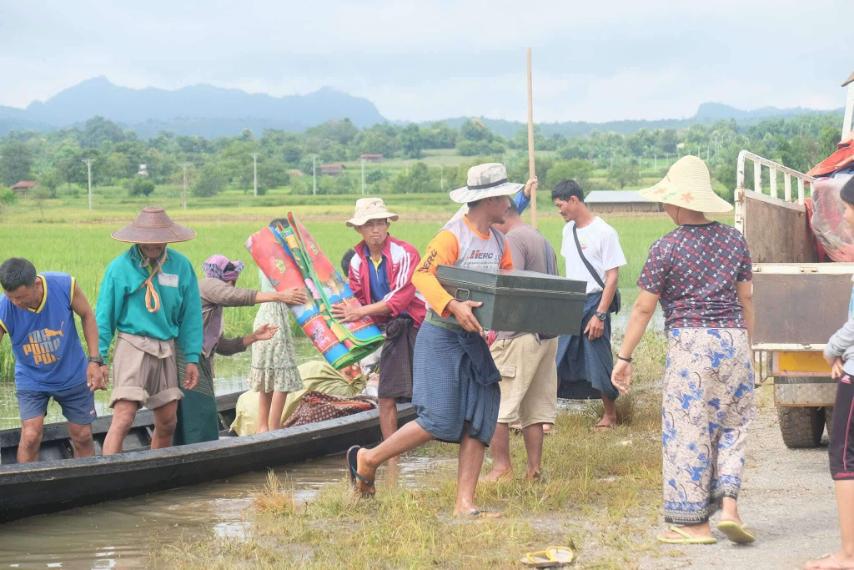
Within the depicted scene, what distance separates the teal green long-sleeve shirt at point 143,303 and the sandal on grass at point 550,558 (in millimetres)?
2875

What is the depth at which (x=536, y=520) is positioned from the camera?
6.10 meters

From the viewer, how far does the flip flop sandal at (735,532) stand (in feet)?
16.9

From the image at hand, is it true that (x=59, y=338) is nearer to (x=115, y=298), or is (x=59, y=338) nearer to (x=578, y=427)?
(x=115, y=298)

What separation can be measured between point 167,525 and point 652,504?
2.63 m

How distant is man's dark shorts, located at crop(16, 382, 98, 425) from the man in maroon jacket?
62.3 inches

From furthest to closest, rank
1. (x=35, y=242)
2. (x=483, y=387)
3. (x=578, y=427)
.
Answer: (x=35, y=242)
(x=578, y=427)
(x=483, y=387)

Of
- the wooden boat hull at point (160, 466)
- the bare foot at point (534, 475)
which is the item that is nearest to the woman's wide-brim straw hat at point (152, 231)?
the wooden boat hull at point (160, 466)

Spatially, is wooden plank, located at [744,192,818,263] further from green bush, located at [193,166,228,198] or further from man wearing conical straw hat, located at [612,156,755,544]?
green bush, located at [193,166,228,198]

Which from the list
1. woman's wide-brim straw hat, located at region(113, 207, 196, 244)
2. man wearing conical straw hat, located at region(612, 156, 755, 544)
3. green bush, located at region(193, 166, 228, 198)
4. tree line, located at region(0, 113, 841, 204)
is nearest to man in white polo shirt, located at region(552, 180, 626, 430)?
woman's wide-brim straw hat, located at region(113, 207, 196, 244)

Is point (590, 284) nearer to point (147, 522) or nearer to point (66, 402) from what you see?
point (147, 522)

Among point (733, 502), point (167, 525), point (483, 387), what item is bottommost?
point (167, 525)

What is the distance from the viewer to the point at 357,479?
643cm

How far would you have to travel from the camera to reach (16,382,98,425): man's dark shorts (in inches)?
276

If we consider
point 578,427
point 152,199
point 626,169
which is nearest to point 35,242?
point 578,427
